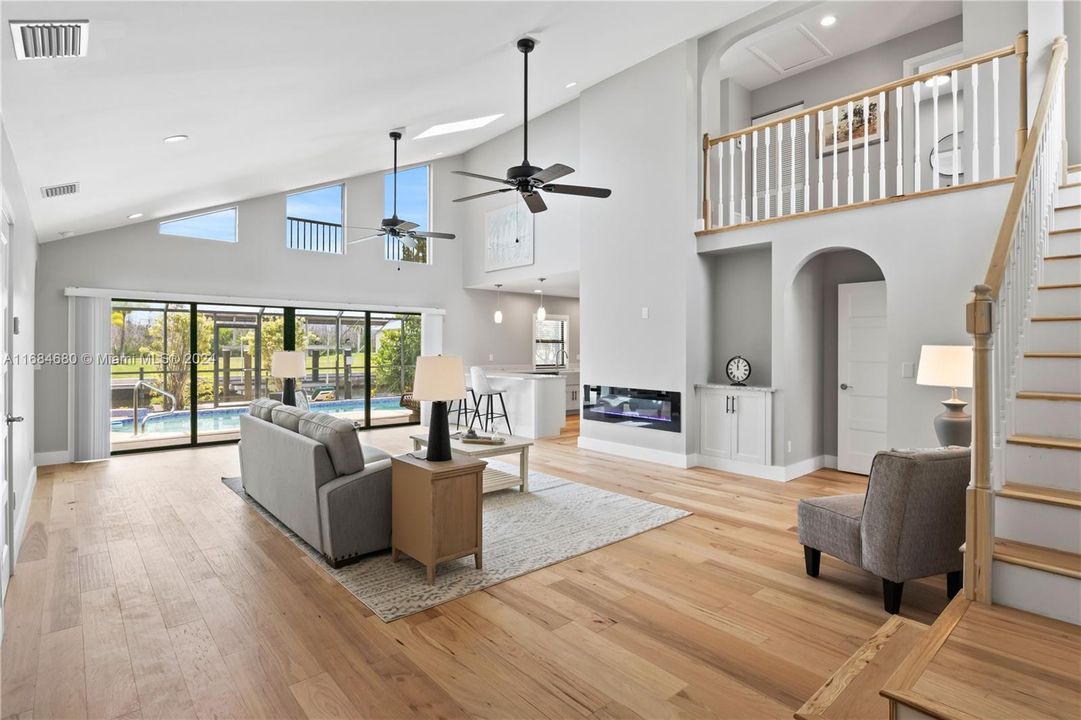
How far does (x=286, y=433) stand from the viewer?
3941 millimetres

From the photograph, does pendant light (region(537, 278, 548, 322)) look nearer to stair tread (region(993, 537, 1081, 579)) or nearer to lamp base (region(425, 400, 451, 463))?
lamp base (region(425, 400, 451, 463))

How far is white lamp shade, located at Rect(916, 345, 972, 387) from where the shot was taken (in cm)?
375

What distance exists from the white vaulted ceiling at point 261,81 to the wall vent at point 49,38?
1.5 inches

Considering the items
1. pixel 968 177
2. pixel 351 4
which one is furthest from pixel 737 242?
pixel 351 4

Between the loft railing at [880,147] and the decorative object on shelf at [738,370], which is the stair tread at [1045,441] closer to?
the loft railing at [880,147]

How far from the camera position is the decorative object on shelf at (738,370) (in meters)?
6.14

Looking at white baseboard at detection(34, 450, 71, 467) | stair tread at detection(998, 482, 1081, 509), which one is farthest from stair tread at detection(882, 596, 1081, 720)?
white baseboard at detection(34, 450, 71, 467)

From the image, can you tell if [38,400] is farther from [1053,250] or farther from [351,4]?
[1053,250]

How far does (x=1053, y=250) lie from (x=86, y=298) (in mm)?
9042

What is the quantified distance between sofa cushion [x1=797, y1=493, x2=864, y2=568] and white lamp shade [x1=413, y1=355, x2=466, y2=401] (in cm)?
216

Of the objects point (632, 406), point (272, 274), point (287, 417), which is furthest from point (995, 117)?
point (272, 274)

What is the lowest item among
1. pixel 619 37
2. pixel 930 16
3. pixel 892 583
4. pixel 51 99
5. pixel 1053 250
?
pixel 892 583

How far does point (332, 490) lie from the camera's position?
11.1 feet

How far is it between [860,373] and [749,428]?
130 cm
